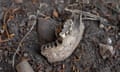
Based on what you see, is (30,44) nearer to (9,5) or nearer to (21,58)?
(21,58)

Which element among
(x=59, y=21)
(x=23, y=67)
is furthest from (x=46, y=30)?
(x=23, y=67)

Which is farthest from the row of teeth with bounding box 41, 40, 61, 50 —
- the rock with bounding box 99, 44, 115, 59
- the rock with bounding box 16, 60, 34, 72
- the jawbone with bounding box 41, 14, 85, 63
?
the rock with bounding box 99, 44, 115, 59

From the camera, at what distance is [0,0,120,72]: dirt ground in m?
1.88

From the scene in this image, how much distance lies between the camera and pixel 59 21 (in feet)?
6.55

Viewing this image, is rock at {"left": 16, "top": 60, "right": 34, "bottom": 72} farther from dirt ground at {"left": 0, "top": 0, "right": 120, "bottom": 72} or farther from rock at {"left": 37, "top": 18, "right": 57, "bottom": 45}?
rock at {"left": 37, "top": 18, "right": 57, "bottom": 45}

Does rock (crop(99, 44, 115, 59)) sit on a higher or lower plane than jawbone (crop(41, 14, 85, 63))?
lower

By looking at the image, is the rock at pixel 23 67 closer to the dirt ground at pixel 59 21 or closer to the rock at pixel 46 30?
the dirt ground at pixel 59 21

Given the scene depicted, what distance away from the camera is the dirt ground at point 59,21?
6.16 feet

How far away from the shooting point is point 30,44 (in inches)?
76.1

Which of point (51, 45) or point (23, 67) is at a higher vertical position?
point (51, 45)

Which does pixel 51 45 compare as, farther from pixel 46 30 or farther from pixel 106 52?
pixel 106 52

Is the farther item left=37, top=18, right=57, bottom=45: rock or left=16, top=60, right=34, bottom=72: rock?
left=37, top=18, right=57, bottom=45: rock

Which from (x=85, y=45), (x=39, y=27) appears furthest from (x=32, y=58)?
(x=85, y=45)

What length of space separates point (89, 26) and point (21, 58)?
19.4 inches
